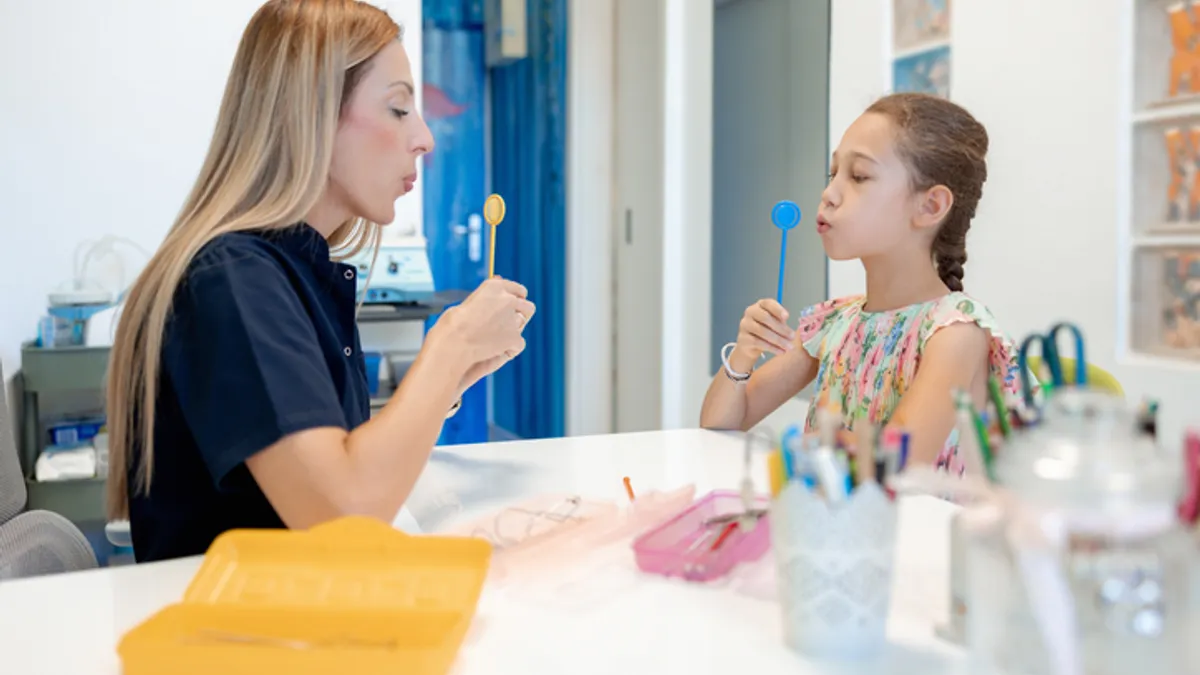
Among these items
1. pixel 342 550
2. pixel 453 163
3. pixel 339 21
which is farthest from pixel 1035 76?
pixel 453 163

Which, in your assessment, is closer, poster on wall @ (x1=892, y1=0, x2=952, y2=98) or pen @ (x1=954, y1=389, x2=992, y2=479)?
pen @ (x1=954, y1=389, x2=992, y2=479)

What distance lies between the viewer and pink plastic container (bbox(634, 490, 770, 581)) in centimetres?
87

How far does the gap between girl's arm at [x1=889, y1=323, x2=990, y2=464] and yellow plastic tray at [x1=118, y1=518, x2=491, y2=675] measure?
0.73m

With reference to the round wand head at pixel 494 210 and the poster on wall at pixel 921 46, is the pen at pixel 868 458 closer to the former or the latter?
the round wand head at pixel 494 210

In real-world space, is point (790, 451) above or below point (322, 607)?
above

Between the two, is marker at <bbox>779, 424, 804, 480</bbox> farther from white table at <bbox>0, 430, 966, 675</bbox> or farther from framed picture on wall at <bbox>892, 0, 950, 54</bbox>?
framed picture on wall at <bbox>892, 0, 950, 54</bbox>

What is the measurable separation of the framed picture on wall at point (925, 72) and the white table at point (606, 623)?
63.3 inches

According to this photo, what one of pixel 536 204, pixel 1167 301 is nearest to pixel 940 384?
pixel 1167 301

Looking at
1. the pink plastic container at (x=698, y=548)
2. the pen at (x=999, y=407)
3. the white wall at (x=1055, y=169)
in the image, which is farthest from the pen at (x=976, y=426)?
the white wall at (x=1055, y=169)

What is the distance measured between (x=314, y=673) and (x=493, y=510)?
18.3 inches

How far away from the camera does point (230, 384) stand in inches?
39.0

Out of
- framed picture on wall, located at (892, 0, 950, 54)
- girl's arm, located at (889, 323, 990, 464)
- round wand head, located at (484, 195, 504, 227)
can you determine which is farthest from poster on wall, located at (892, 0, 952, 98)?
round wand head, located at (484, 195, 504, 227)

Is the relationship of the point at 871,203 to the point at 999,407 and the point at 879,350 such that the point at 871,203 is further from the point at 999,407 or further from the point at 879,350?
the point at 999,407

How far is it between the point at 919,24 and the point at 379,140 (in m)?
1.66
